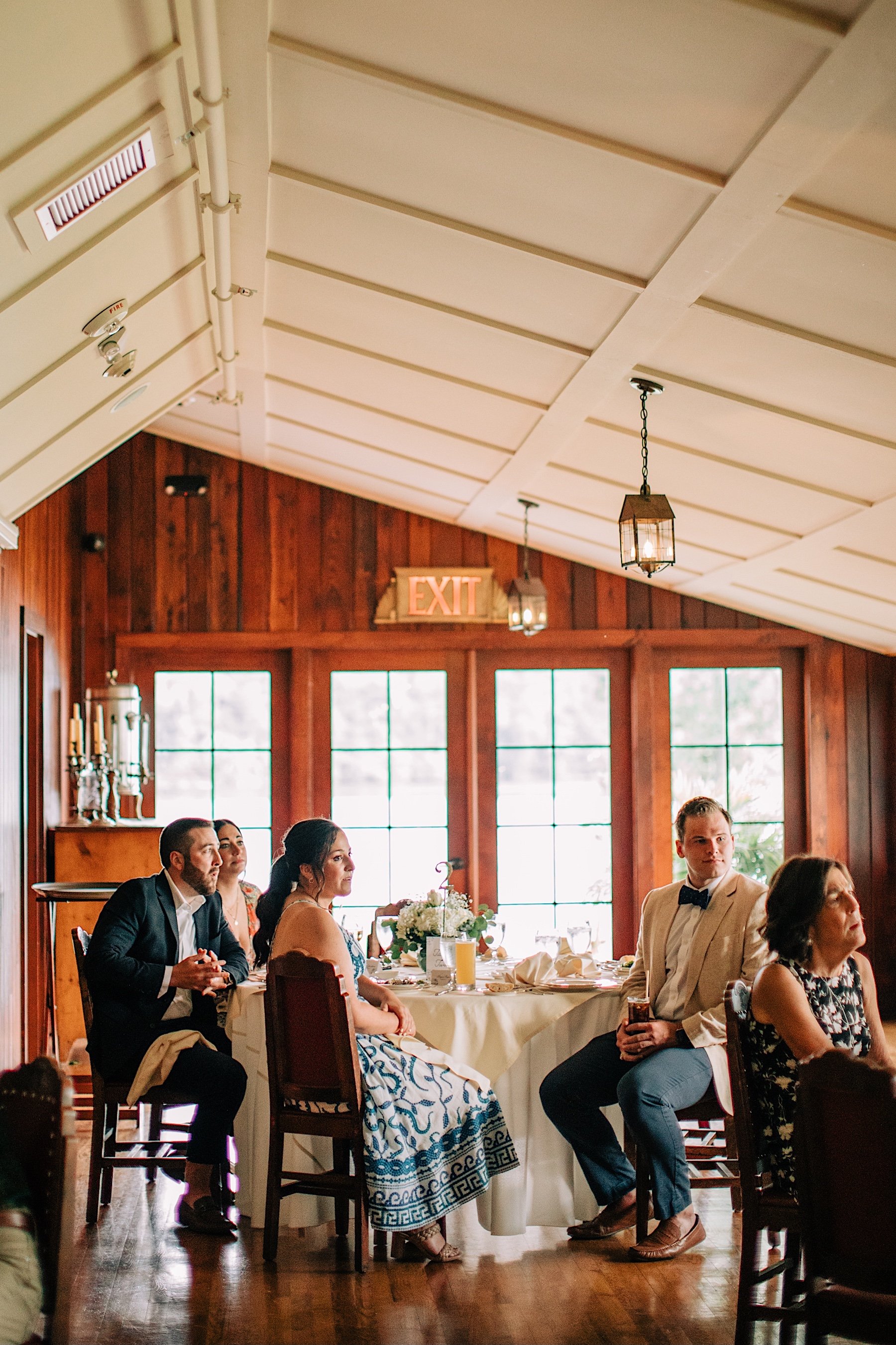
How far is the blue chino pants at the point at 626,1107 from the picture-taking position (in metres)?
3.38

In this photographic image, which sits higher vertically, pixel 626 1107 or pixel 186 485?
pixel 186 485

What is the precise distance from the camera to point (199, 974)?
368cm

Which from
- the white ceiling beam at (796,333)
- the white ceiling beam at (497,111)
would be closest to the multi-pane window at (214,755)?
the white ceiling beam at (796,333)

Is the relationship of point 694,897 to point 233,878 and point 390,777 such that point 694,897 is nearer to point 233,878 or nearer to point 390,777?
point 233,878

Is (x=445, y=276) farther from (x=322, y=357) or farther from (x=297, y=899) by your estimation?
(x=297, y=899)

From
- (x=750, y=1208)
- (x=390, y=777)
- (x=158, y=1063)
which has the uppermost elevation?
(x=390, y=777)

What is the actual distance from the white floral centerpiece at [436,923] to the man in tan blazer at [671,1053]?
55 centimetres

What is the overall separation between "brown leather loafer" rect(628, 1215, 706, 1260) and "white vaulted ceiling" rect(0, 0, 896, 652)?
2.45 metres

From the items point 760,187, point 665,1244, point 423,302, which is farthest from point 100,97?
point 665,1244

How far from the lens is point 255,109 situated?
3.18 meters

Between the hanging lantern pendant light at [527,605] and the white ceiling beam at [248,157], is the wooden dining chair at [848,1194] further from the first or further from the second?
the hanging lantern pendant light at [527,605]

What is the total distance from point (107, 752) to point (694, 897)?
3.69 m

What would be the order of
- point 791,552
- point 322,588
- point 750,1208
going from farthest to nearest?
point 322,588, point 791,552, point 750,1208

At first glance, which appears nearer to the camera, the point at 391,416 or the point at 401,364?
the point at 401,364
